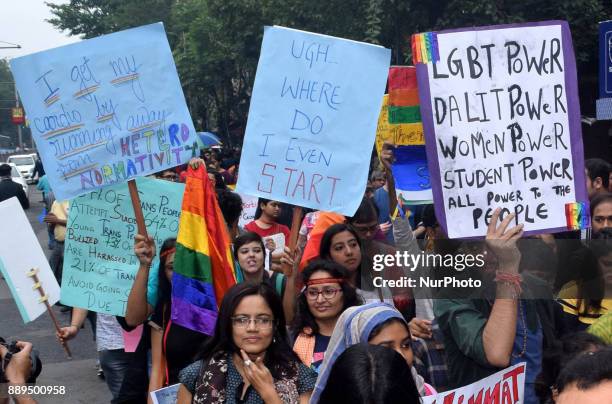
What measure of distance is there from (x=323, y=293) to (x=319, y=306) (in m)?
0.07

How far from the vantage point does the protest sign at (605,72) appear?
8555mm

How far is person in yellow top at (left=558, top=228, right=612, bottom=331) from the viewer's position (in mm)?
4364

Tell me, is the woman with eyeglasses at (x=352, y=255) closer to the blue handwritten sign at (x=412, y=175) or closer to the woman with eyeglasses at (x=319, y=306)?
the woman with eyeglasses at (x=319, y=306)

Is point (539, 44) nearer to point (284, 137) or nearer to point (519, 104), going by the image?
point (519, 104)

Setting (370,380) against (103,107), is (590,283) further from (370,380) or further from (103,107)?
(103,107)

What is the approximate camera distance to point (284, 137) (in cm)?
497

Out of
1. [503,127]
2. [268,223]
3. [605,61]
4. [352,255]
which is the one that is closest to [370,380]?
[503,127]

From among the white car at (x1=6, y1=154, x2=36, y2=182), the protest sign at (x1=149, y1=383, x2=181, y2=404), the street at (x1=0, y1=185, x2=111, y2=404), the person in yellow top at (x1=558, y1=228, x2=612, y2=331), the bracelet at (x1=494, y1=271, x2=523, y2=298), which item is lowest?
the white car at (x1=6, y1=154, x2=36, y2=182)

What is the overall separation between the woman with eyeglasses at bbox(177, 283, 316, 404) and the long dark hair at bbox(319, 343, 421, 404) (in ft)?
2.40

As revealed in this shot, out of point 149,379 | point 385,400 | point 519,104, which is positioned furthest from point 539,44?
point 149,379

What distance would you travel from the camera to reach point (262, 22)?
936 inches

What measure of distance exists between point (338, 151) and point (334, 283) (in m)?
0.77

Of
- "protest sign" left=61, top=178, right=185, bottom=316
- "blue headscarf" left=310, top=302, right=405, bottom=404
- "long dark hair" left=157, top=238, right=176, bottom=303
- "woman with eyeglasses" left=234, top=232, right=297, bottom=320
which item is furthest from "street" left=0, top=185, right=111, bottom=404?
"blue headscarf" left=310, top=302, right=405, bottom=404

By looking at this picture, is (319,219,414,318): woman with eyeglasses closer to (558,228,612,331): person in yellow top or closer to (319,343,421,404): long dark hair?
(558,228,612,331): person in yellow top
